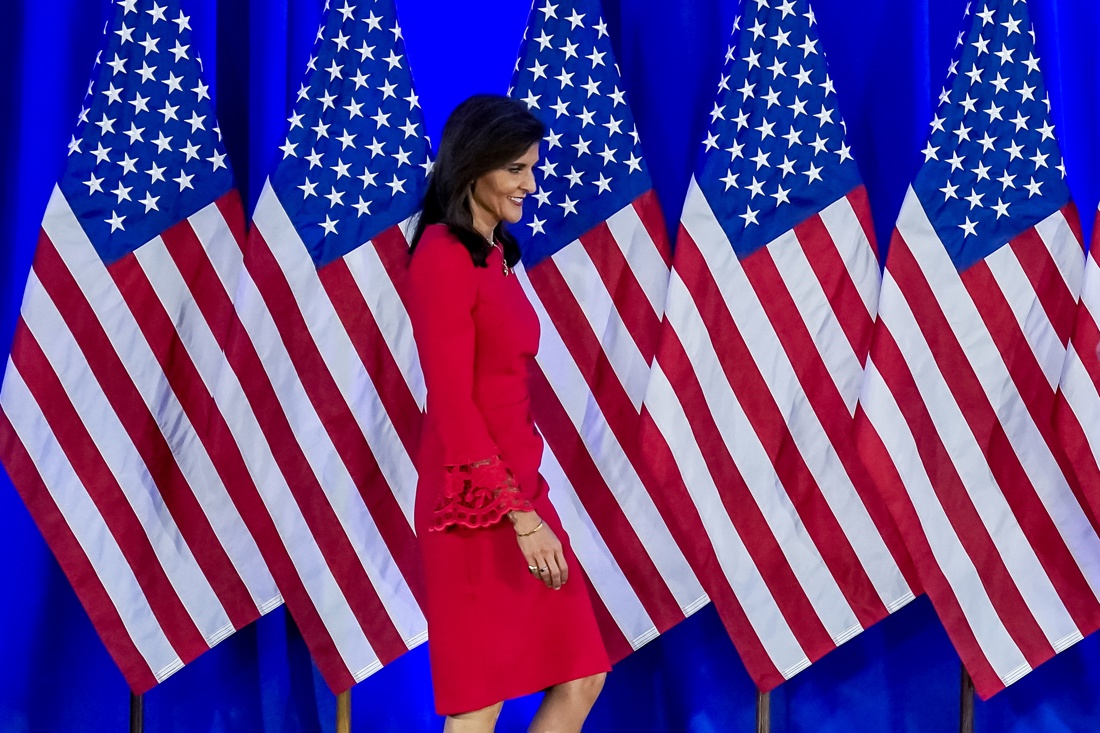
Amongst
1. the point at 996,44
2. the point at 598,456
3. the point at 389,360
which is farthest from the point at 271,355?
the point at 996,44

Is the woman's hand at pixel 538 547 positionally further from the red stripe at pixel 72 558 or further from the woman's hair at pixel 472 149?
the red stripe at pixel 72 558

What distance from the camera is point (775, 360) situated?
3.14m

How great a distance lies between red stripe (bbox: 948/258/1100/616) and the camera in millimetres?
3102

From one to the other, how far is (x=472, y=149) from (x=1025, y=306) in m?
1.42

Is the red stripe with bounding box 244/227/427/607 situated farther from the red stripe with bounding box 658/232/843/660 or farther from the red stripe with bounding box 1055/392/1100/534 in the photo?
the red stripe with bounding box 1055/392/1100/534

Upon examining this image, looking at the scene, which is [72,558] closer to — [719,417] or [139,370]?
[139,370]

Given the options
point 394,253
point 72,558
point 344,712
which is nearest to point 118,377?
point 72,558

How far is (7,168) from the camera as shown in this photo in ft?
10.9

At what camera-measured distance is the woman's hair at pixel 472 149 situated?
2.50m

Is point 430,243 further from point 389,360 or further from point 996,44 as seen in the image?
point 996,44

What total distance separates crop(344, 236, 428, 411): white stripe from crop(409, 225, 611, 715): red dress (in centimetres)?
65

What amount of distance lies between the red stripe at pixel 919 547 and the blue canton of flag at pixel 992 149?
32 centimetres

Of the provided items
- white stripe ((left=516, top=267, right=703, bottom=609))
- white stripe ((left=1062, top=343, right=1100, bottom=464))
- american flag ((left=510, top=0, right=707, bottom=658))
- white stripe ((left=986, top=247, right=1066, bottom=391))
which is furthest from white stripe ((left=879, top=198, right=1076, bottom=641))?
white stripe ((left=516, top=267, right=703, bottom=609))

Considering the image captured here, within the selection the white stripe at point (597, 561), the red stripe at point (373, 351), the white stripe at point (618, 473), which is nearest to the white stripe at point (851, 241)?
the white stripe at point (618, 473)
